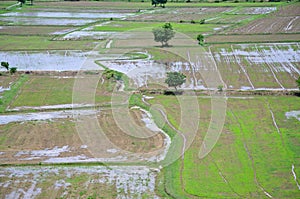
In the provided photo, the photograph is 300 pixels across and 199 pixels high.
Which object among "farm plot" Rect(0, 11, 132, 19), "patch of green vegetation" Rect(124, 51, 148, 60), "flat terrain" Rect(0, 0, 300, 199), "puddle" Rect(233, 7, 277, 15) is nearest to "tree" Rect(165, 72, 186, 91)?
"flat terrain" Rect(0, 0, 300, 199)

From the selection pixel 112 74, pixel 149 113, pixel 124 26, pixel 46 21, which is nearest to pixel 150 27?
pixel 124 26

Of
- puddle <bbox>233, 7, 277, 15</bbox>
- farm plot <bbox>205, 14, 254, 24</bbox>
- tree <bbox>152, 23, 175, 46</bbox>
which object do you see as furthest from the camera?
puddle <bbox>233, 7, 277, 15</bbox>

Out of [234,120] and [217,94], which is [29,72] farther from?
[234,120]

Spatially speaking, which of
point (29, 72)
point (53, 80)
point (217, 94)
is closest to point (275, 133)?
point (217, 94)

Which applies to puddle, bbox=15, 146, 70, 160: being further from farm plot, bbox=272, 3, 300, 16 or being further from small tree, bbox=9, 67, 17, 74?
farm plot, bbox=272, 3, 300, 16

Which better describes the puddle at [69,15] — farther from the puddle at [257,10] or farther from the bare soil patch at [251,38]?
the bare soil patch at [251,38]

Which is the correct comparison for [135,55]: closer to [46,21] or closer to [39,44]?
[39,44]

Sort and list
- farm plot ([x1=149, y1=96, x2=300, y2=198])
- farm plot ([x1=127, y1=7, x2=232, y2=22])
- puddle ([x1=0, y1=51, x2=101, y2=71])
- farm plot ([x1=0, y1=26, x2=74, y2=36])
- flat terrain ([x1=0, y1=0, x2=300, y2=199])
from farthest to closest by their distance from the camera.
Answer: farm plot ([x1=127, y1=7, x2=232, y2=22]), farm plot ([x1=0, y1=26, x2=74, y2=36]), puddle ([x1=0, y1=51, x2=101, y2=71]), flat terrain ([x1=0, y1=0, x2=300, y2=199]), farm plot ([x1=149, y1=96, x2=300, y2=198])
